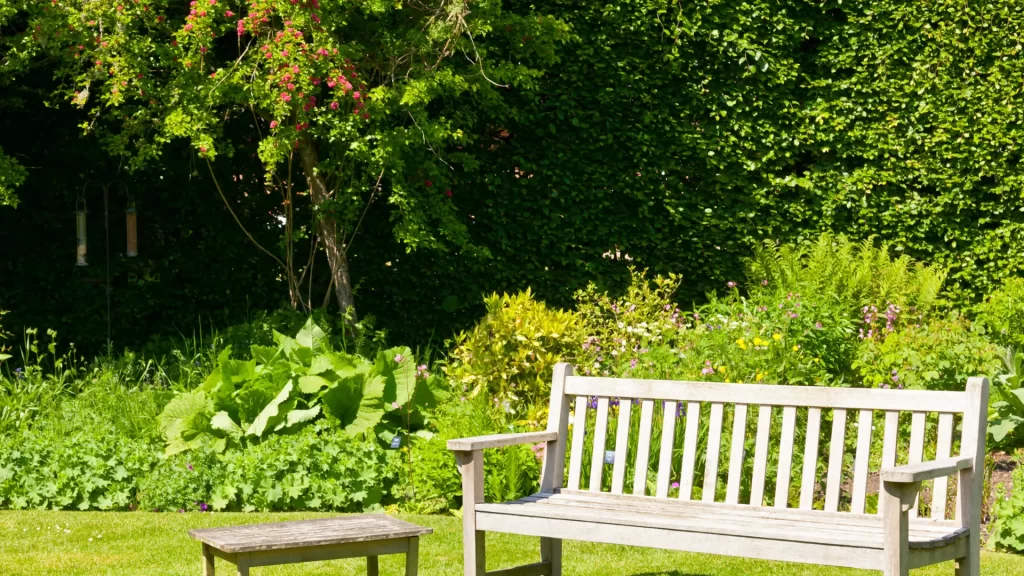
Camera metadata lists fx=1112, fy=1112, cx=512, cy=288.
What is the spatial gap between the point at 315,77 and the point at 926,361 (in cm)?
389

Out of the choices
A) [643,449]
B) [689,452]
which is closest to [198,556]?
[643,449]

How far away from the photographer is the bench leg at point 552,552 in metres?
4.04

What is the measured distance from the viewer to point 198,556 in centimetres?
453

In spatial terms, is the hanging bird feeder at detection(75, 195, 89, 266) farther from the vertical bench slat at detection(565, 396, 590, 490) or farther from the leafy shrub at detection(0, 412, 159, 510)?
the vertical bench slat at detection(565, 396, 590, 490)

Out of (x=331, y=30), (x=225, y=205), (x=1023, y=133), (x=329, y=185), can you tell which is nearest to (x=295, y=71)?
(x=331, y=30)

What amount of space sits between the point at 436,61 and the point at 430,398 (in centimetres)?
237

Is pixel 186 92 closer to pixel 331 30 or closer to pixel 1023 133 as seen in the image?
pixel 331 30

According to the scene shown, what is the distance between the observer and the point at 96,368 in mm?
7590

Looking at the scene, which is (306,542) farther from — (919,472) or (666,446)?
(919,472)

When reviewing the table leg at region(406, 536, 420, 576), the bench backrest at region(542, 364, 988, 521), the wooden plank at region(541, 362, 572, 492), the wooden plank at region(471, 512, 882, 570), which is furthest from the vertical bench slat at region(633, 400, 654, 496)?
the table leg at region(406, 536, 420, 576)

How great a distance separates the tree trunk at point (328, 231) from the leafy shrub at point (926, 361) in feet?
11.4

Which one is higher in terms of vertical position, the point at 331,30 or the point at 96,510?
the point at 331,30

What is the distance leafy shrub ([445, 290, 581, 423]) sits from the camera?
6.57 meters

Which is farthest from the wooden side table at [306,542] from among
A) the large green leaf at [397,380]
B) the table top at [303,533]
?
the large green leaf at [397,380]
